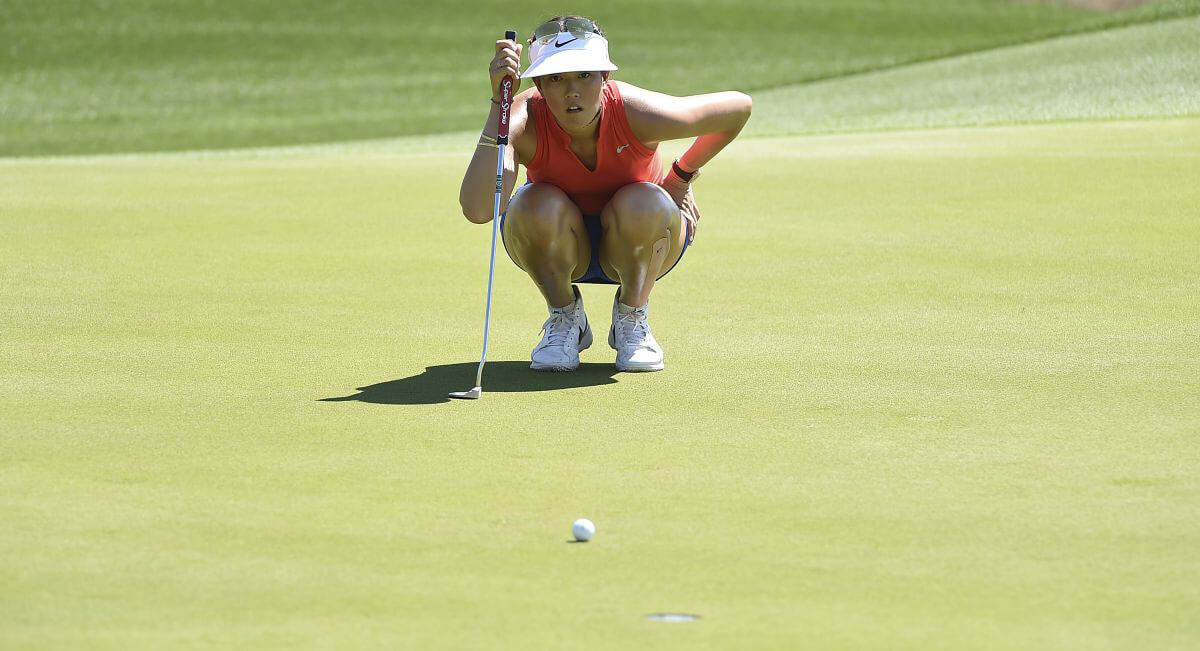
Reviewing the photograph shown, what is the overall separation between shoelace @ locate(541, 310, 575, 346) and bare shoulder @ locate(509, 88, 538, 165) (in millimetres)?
568

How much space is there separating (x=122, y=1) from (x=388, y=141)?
14.8 m

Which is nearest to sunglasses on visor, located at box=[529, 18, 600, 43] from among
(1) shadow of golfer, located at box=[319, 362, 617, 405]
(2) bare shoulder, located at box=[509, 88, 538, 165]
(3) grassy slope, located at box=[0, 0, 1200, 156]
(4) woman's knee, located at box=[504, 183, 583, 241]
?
(2) bare shoulder, located at box=[509, 88, 538, 165]

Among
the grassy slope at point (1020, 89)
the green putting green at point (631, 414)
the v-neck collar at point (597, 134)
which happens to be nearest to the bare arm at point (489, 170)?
the v-neck collar at point (597, 134)

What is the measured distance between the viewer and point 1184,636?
318 centimetres

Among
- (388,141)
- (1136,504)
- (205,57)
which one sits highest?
(205,57)

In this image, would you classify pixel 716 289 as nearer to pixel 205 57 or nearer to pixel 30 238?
pixel 30 238

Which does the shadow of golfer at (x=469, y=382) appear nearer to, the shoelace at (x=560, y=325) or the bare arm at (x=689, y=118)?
the shoelace at (x=560, y=325)

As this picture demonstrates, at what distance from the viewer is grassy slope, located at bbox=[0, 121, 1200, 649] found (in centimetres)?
339

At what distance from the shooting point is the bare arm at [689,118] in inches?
240

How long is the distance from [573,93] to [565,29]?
0.75 feet

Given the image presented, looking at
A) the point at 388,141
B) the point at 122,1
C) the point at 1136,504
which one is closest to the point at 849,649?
the point at 1136,504

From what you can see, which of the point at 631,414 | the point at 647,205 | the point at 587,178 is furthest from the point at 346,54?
the point at 631,414

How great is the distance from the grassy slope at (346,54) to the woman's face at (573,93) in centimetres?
1817

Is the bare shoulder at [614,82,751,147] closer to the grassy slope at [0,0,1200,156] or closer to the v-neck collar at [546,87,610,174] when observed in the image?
the v-neck collar at [546,87,610,174]
